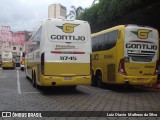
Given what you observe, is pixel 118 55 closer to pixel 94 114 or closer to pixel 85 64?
pixel 85 64

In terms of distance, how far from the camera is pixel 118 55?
16578 millimetres

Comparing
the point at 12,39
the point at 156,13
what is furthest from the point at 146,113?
the point at 12,39

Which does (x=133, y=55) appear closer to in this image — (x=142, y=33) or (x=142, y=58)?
(x=142, y=58)

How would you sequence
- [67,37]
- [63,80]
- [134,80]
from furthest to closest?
[134,80]
[67,37]
[63,80]

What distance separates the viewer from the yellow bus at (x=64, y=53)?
1498 cm

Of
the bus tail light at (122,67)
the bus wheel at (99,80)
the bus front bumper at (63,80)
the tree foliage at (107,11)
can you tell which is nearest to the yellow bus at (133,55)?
the bus tail light at (122,67)

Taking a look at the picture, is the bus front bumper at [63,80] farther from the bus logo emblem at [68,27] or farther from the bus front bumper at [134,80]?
the bus logo emblem at [68,27]

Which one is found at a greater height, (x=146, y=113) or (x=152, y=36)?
(x=152, y=36)

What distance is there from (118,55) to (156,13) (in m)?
6.99

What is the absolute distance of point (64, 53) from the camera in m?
15.2

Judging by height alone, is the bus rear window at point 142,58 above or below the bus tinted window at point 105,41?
below

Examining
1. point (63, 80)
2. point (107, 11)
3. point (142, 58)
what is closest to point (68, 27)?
point (63, 80)

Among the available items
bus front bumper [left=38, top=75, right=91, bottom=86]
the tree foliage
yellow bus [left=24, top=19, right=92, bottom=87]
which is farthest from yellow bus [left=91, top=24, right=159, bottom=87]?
the tree foliage

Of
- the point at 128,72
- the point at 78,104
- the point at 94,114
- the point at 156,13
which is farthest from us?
the point at 156,13
